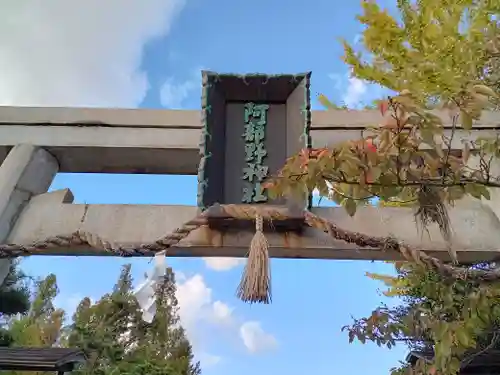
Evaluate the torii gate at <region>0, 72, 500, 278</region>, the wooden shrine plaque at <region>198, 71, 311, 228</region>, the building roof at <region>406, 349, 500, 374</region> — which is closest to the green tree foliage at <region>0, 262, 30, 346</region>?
the torii gate at <region>0, 72, 500, 278</region>

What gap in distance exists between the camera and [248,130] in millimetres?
3590

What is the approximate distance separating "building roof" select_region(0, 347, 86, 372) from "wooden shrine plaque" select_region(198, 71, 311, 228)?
3050mm

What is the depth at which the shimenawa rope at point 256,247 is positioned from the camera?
9.01 ft

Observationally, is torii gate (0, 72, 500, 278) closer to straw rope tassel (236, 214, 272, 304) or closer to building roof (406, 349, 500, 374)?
straw rope tassel (236, 214, 272, 304)

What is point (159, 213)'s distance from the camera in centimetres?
358

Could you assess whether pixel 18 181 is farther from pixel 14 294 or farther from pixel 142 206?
pixel 14 294

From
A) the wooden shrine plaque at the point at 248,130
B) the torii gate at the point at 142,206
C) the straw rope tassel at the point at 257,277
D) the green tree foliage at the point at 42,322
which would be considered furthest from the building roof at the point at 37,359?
the green tree foliage at the point at 42,322

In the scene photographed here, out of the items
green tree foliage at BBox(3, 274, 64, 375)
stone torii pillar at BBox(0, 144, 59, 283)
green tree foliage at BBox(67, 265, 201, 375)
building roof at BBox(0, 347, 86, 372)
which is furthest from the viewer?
green tree foliage at BBox(3, 274, 64, 375)

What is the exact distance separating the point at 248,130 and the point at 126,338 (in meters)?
9.49

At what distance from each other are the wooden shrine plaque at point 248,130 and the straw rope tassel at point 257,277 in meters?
0.52

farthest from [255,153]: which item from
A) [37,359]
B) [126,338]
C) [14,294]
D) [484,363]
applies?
[126,338]

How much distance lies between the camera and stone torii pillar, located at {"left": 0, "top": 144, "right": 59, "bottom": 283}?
355cm

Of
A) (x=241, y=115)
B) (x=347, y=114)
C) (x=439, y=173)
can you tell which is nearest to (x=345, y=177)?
(x=439, y=173)

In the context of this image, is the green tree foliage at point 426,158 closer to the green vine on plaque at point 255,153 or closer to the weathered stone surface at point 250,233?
the weathered stone surface at point 250,233
